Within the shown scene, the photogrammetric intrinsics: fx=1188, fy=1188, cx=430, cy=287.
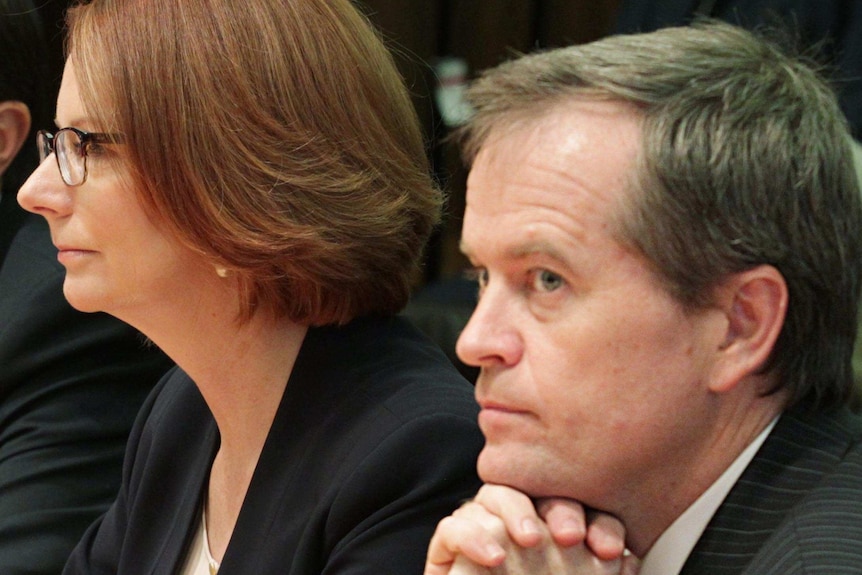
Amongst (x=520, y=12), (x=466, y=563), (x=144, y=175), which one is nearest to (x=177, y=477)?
(x=144, y=175)

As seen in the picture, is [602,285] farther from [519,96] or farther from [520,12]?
[520,12]

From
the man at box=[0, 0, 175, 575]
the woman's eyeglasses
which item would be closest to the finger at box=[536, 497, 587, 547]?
the woman's eyeglasses

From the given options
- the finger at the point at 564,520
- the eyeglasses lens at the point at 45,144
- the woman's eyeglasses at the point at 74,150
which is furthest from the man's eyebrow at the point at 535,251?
the eyeglasses lens at the point at 45,144

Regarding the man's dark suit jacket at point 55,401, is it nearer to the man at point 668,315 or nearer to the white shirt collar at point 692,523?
the man at point 668,315

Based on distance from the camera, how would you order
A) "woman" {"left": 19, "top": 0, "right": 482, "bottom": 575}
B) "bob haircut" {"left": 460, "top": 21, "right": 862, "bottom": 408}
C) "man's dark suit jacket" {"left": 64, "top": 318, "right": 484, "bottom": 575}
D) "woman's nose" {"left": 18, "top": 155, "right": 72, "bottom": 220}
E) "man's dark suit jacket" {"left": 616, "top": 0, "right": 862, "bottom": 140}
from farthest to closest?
"man's dark suit jacket" {"left": 616, "top": 0, "right": 862, "bottom": 140} < "woman's nose" {"left": 18, "top": 155, "right": 72, "bottom": 220} < "woman" {"left": 19, "top": 0, "right": 482, "bottom": 575} < "man's dark suit jacket" {"left": 64, "top": 318, "right": 484, "bottom": 575} < "bob haircut" {"left": 460, "top": 21, "right": 862, "bottom": 408}

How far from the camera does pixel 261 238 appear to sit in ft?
5.93

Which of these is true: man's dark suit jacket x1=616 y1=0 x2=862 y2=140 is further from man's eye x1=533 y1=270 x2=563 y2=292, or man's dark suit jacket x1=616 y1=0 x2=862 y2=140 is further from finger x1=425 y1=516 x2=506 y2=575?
finger x1=425 y1=516 x2=506 y2=575

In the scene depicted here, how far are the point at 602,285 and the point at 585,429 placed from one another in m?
0.16

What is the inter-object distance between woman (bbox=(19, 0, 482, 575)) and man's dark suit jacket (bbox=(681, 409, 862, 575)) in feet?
1.38

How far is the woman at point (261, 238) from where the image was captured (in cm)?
176

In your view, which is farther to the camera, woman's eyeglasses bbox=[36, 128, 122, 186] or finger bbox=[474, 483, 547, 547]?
woman's eyeglasses bbox=[36, 128, 122, 186]

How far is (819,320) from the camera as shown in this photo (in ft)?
4.31

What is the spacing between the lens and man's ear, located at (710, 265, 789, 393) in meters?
1.26

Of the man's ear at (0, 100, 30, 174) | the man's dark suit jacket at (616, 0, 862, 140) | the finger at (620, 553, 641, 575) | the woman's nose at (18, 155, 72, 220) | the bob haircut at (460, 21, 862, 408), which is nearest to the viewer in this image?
the bob haircut at (460, 21, 862, 408)
